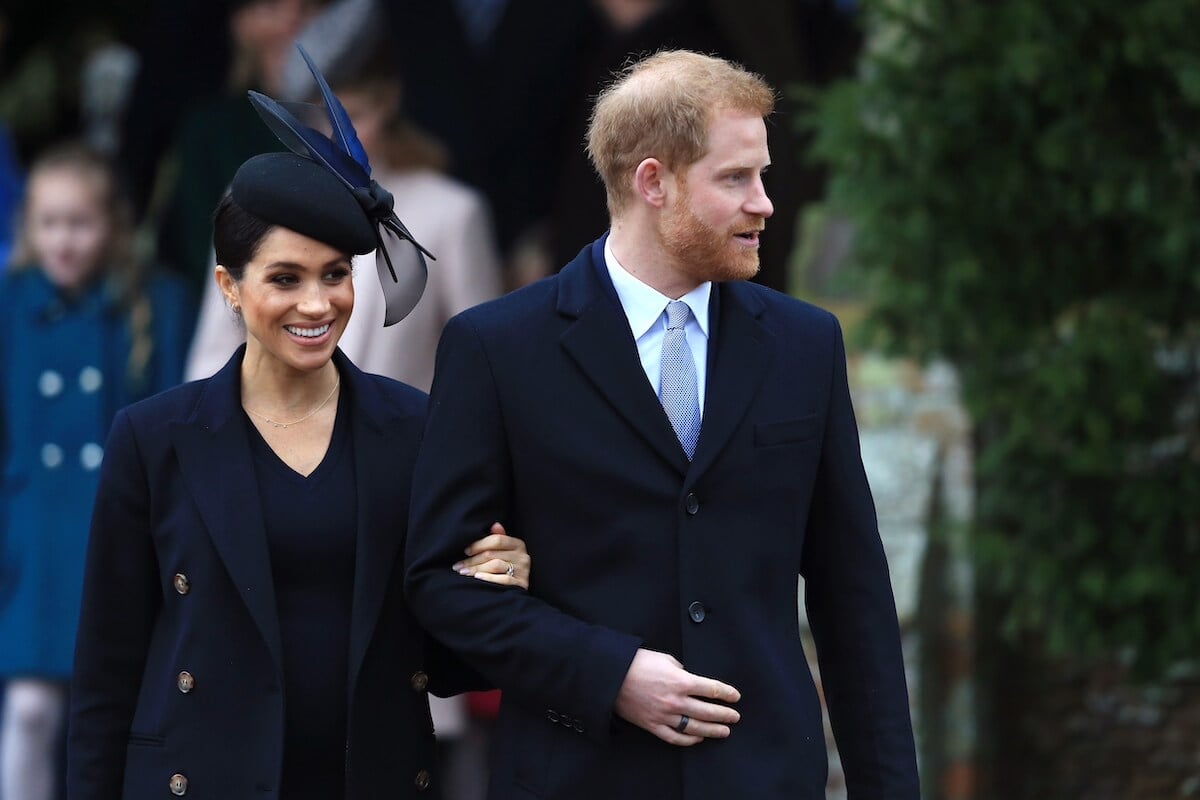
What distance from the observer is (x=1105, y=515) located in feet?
18.3

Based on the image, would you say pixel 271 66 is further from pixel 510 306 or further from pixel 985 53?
pixel 510 306

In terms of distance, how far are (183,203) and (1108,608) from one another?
319 cm

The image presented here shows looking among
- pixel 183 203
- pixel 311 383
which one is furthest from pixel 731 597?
pixel 183 203

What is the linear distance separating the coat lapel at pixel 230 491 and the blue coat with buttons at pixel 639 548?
28 centimetres

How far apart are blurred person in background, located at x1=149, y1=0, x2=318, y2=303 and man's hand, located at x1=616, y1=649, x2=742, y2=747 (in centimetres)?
362

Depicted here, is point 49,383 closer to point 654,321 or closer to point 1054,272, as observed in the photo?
point 1054,272


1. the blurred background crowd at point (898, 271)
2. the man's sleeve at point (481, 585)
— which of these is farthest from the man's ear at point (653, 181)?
the blurred background crowd at point (898, 271)

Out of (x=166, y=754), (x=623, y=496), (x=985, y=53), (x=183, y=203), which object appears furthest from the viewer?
(x=183, y=203)

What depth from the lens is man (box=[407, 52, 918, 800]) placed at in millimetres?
3324

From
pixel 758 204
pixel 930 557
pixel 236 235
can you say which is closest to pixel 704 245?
pixel 758 204

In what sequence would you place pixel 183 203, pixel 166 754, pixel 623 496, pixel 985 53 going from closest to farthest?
pixel 623 496, pixel 166 754, pixel 985 53, pixel 183 203

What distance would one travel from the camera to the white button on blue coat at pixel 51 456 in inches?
252

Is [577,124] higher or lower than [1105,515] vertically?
higher

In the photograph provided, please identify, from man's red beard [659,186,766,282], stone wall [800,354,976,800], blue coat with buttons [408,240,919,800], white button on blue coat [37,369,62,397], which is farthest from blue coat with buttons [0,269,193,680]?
man's red beard [659,186,766,282]
